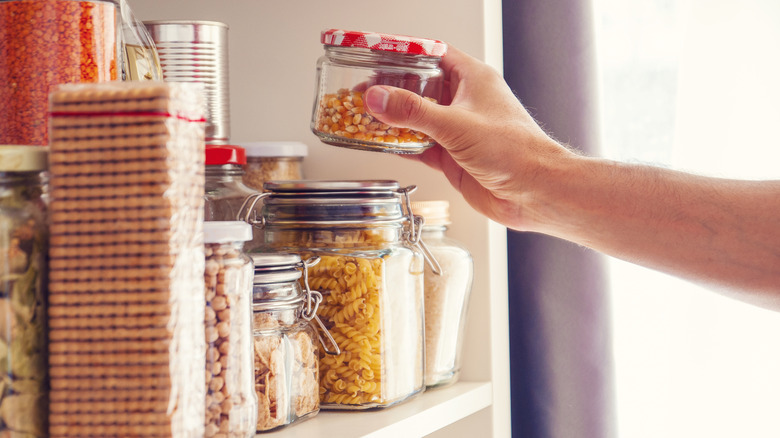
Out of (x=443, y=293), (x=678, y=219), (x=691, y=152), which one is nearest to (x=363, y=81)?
(x=443, y=293)

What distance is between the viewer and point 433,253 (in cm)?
94

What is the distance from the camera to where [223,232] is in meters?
0.59

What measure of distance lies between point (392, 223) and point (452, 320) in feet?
0.58

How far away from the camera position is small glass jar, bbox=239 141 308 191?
3.27 feet

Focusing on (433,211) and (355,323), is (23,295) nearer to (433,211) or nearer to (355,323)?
(355,323)

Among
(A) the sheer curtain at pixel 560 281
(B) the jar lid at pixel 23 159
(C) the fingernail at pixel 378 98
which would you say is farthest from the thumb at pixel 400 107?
(A) the sheer curtain at pixel 560 281

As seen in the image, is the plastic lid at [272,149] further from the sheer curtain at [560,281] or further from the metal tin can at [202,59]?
the sheer curtain at [560,281]

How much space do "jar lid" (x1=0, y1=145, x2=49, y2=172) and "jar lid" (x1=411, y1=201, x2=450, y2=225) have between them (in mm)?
489

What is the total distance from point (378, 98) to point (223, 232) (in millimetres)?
248

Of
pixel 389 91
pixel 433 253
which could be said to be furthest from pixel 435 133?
pixel 433 253

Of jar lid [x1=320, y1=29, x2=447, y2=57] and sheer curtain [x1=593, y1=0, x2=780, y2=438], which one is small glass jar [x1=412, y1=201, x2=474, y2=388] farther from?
sheer curtain [x1=593, y1=0, x2=780, y2=438]

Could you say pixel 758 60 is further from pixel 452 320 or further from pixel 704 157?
pixel 452 320

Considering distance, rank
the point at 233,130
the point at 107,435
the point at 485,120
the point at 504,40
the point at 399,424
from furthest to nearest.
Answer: the point at 504,40 < the point at 233,130 < the point at 485,120 < the point at 399,424 < the point at 107,435

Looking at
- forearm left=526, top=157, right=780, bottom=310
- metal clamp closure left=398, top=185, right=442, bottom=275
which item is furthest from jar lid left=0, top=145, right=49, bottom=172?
forearm left=526, top=157, right=780, bottom=310
